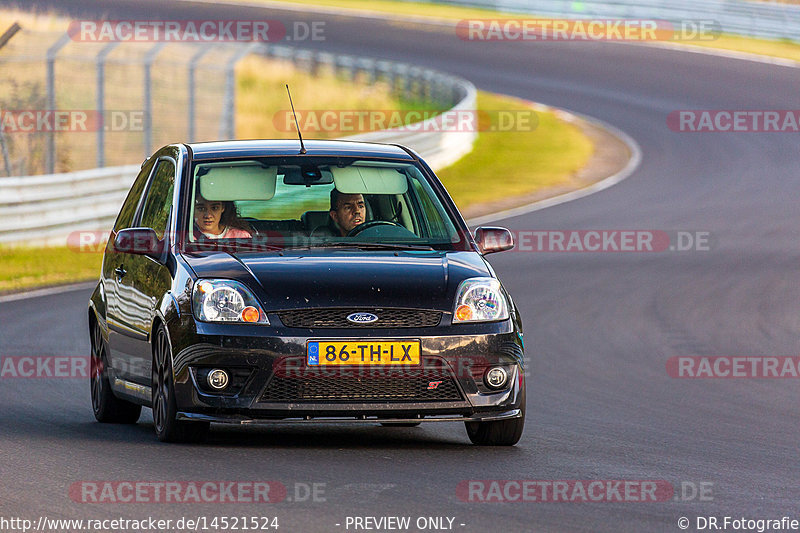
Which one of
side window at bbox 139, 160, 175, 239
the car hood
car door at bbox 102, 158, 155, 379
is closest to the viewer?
the car hood

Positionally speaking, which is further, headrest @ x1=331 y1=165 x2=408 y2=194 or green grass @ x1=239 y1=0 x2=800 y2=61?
green grass @ x1=239 y1=0 x2=800 y2=61

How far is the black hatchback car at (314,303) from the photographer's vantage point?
7.54 metres

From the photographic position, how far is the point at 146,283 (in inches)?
334

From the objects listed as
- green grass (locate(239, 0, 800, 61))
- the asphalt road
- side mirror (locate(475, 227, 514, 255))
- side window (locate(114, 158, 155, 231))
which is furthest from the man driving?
green grass (locate(239, 0, 800, 61))

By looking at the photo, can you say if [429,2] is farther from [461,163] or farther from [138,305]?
[138,305]

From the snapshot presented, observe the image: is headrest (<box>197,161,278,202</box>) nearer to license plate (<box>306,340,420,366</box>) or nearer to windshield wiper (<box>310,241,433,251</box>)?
windshield wiper (<box>310,241,433,251</box>)

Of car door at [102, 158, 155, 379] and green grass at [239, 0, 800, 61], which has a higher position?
car door at [102, 158, 155, 379]

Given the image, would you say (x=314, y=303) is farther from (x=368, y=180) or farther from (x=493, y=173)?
(x=493, y=173)

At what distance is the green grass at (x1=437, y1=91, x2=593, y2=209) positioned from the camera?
27.2 m

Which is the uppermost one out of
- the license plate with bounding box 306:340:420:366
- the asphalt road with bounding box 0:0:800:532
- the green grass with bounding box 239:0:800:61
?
the license plate with bounding box 306:340:420:366

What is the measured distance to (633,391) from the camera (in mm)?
11219

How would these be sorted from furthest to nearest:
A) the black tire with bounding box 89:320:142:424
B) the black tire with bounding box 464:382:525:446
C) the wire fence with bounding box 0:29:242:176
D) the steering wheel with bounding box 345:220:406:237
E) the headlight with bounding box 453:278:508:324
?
the wire fence with bounding box 0:29:242:176 → the black tire with bounding box 89:320:142:424 → the steering wheel with bounding box 345:220:406:237 → the black tire with bounding box 464:382:525:446 → the headlight with bounding box 453:278:508:324

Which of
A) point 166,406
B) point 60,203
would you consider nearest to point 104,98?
point 60,203

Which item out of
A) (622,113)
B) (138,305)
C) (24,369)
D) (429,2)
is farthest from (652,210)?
(429,2)
